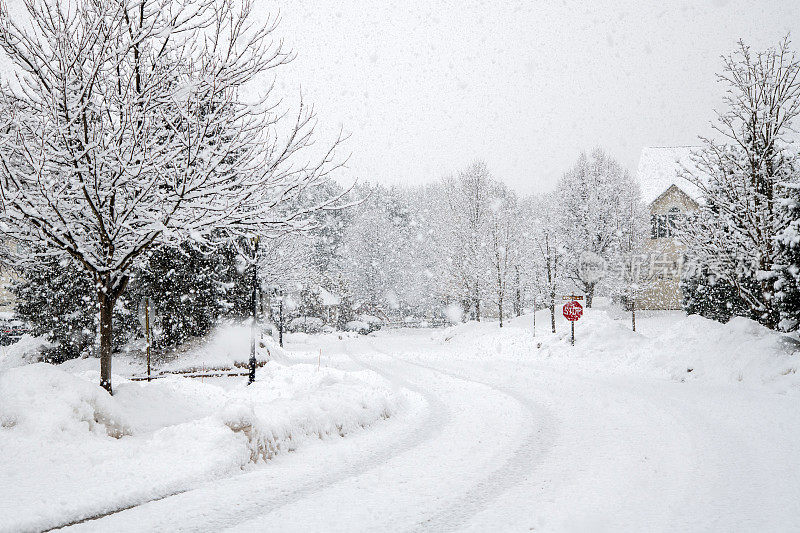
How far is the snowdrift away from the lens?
12.0 metres

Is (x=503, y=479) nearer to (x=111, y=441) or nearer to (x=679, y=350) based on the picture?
(x=111, y=441)

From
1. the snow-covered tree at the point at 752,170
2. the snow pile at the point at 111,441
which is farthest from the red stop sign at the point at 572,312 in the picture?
the snow pile at the point at 111,441

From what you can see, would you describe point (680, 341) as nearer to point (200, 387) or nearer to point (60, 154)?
point (200, 387)

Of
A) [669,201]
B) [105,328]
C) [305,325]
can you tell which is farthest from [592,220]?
[105,328]

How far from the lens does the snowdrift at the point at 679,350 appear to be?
1195 cm

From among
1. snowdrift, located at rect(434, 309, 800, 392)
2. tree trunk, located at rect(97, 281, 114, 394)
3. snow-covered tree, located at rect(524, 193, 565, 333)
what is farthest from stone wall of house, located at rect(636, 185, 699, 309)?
tree trunk, located at rect(97, 281, 114, 394)

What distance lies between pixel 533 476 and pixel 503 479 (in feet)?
1.30

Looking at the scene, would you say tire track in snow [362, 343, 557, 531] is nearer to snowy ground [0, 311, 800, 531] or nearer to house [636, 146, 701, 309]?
snowy ground [0, 311, 800, 531]

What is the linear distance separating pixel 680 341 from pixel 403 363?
1124 centimetres

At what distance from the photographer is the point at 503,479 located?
5781 millimetres

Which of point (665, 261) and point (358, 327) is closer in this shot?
point (665, 261)

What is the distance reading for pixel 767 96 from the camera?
14953 millimetres

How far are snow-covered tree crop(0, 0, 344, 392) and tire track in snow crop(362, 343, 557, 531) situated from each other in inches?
191

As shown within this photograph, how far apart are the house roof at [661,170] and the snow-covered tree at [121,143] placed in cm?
4333
